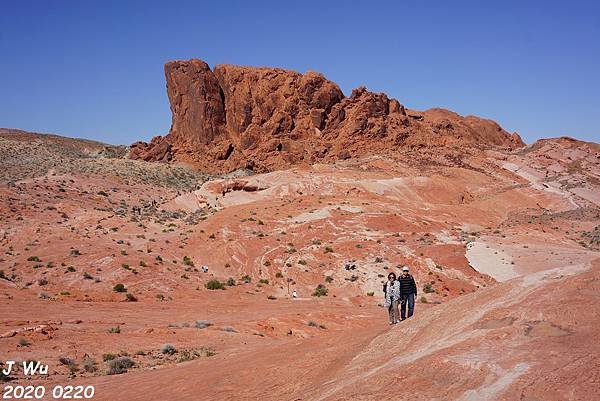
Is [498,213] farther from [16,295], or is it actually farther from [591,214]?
[16,295]

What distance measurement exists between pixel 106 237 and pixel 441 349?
895 inches

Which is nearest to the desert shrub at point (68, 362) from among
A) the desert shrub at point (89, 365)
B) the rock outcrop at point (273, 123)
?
the desert shrub at point (89, 365)

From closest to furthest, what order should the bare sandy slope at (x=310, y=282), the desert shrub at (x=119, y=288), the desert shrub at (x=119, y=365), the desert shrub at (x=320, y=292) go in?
the bare sandy slope at (x=310, y=282) < the desert shrub at (x=119, y=365) < the desert shrub at (x=119, y=288) < the desert shrub at (x=320, y=292)

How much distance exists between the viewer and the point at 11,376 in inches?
380

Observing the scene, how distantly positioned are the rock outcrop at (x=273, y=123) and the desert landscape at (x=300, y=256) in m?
0.26

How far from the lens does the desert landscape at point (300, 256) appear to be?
22.6 feet

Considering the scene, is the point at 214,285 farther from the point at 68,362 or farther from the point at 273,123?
the point at 273,123

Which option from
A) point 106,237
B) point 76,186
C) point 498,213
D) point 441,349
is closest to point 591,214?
point 498,213

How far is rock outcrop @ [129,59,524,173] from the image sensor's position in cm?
5622

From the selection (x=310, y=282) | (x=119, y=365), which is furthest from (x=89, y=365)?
(x=310, y=282)

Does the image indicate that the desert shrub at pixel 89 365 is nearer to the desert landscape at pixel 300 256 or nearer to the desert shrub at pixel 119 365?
the desert landscape at pixel 300 256

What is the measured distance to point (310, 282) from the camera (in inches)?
856

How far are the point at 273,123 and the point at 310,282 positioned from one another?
39.8 m

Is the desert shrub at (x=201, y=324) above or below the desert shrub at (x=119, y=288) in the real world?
below
